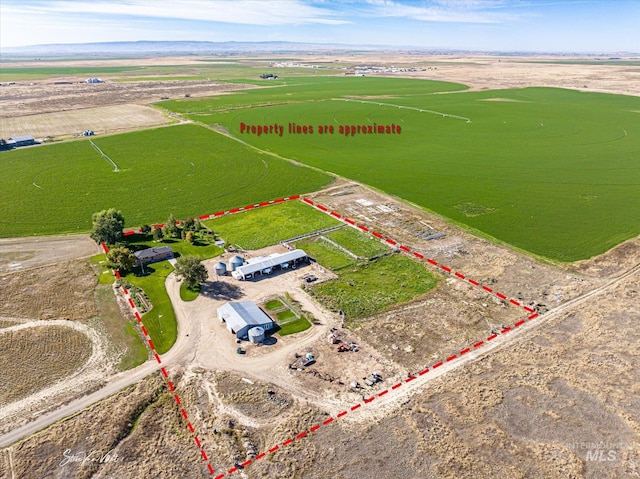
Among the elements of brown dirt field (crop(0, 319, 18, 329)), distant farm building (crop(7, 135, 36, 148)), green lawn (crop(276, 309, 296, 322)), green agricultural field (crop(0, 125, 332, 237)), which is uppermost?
distant farm building (crop(7, 135, 36, 148))

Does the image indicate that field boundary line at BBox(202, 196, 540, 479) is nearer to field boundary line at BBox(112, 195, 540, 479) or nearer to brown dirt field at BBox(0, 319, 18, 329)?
field boundary line at BBox(112, 195, 540, 479)

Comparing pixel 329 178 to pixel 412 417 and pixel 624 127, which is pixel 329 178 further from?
pixel 624 127

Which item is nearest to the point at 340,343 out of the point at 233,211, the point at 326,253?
the point at 326,253

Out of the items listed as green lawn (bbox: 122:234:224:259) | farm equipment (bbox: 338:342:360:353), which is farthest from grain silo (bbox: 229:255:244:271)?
farm equipment (bbox: 338:342:360:353)

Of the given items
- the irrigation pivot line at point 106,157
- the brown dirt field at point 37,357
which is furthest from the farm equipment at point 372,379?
the irrigation pivot line at point 106,157

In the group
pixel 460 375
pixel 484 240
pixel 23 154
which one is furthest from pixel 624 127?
pixel 23 154

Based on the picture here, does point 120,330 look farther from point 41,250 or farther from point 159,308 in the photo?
point 41,250
